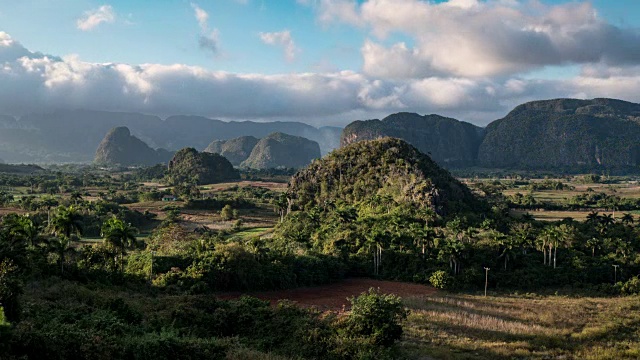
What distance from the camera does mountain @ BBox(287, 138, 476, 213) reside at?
80.1 metres

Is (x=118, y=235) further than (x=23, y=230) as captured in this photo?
Yes

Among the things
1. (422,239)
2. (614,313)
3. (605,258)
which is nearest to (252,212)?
(422,239)

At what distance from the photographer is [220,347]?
19.1 meters

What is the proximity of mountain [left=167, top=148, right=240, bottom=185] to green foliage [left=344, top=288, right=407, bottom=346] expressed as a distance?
159m

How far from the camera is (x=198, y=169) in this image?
18662 cm

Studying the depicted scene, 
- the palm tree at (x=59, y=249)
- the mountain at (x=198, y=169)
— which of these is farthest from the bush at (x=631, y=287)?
the mountain at (x=198, y=169)

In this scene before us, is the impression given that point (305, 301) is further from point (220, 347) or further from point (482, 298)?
point (220, 347)

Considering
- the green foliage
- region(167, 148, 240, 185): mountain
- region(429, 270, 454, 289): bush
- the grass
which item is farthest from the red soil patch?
region(167, 148, 240, 185): mountain

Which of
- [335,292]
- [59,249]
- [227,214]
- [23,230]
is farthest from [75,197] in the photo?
[335,292]

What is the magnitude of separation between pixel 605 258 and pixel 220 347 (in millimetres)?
53701

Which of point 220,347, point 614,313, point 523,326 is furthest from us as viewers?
point 614,313

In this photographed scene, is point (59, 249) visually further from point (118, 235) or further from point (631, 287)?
point (631, 287)

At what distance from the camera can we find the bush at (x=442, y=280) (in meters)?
50.8

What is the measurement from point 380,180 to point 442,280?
138ft
